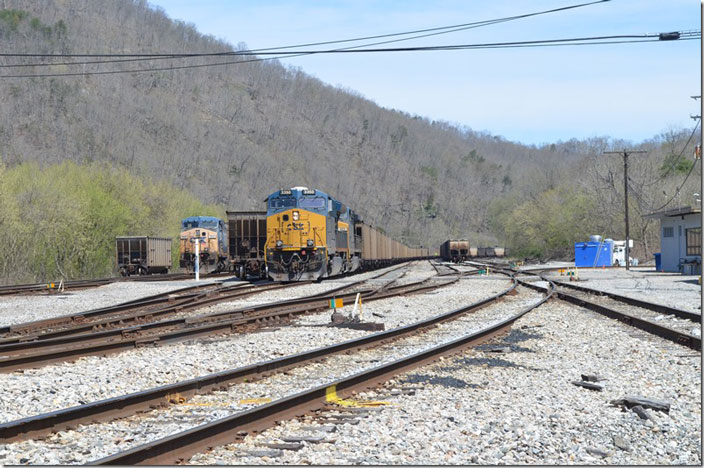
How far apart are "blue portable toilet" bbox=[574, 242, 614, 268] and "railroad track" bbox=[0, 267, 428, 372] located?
A: 116 ft

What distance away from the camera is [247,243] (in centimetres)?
3475

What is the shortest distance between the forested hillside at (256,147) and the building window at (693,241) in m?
26.6

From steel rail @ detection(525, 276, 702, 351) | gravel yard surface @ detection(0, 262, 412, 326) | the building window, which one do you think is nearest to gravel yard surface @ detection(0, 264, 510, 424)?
steel rail @ detection(525, 276, 702, 351)

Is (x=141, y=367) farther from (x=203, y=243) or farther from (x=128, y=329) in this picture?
(x=203, y=243)

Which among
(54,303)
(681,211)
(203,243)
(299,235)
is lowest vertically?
(54,303)

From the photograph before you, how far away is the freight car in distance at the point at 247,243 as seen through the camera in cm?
3397

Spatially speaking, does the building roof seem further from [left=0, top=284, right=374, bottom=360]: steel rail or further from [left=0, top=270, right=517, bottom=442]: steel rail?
[left=0, top=270, right=517, bottom=442]: steel rail

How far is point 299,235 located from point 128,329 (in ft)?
49.0

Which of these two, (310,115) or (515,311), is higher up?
(310,115)

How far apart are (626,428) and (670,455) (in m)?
0.70

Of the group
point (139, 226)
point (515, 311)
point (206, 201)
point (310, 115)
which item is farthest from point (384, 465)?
point (310, 115)

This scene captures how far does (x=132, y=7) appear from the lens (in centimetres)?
19812

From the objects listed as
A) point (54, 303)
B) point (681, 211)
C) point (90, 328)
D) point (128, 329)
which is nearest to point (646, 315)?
point (128, 329)

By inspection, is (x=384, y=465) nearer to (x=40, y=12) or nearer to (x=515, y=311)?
(x=515, y=311)
